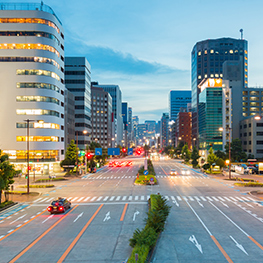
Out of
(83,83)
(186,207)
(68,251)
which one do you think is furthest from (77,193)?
(83,83)

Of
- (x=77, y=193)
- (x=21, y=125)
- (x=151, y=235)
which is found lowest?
(x=77, y=193)

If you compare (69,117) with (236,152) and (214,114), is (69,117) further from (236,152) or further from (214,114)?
(214,114)

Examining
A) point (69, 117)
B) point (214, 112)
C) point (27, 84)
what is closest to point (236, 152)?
point (214, 112)

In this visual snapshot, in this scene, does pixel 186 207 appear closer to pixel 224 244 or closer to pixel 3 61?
pixel 224 244

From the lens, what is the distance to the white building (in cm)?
8194

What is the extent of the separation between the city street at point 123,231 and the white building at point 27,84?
4429cm

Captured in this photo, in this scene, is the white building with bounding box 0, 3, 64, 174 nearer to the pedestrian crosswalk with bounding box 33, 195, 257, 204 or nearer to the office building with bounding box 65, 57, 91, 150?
the pedestrian crosswalk with bounding box 33, 195, 257, 204

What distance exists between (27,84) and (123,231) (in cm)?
6937

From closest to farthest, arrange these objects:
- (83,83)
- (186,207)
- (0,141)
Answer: (186,207), (0,141), (83,83)

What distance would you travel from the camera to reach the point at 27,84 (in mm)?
82750

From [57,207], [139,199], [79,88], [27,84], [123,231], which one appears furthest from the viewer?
[79,88]

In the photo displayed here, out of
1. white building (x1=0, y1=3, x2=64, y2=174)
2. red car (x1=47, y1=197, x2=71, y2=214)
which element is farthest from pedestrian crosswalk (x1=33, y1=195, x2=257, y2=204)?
white building (x1=0, y1=3, x2=64, y2=174)

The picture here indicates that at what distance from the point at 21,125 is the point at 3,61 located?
19643 mm

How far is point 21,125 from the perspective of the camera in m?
82.1
